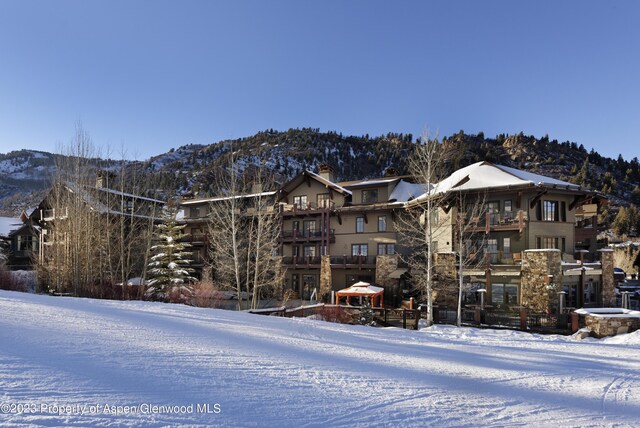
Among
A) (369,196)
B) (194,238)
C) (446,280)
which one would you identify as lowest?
(446,280)

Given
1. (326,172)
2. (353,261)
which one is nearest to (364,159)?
(326,172)

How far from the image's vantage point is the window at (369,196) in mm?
38688

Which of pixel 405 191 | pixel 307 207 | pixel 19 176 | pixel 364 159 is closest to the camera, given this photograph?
pixel 405 191

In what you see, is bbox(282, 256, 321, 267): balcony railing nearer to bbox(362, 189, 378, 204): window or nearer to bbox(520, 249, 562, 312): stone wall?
bbox(362, 189, 378, 204): window

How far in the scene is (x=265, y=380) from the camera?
7219 millimetres

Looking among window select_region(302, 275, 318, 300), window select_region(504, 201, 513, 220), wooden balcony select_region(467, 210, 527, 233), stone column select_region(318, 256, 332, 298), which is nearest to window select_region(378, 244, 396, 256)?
stone column select_region(318, 256, 332, 298)

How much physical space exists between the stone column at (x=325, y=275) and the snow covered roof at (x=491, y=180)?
10.3 metres

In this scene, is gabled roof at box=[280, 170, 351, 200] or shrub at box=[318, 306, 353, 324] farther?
gabled roof at box=[280, 170, 351, 200]

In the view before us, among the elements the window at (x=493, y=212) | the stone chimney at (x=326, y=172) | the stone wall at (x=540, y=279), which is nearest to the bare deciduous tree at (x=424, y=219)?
the window at (x=493, y=212)

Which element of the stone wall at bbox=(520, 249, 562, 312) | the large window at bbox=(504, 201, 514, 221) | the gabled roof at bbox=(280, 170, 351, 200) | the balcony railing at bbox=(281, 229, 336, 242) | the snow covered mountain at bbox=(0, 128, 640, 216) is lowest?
the stone wall at bbox=(520, 249, 562, 312)

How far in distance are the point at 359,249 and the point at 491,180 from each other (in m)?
13.1

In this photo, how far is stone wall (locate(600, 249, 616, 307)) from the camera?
28.3 meters

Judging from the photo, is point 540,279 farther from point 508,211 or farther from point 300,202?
point 300,202

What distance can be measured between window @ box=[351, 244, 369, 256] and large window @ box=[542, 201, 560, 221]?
14.3 m
